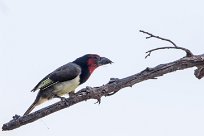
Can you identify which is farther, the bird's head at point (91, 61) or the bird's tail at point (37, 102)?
the bird's head at point (91, 61)

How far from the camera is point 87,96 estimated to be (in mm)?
6961

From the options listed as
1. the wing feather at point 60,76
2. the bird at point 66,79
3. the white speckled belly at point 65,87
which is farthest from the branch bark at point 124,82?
the wing feather at point 60,76

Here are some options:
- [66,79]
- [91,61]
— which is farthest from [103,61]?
[66,79]

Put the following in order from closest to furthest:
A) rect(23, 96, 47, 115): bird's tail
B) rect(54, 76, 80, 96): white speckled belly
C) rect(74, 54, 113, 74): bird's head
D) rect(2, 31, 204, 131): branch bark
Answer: rect(2, 31, 204, 131): branch bark < rect(23, 96, 47, 115): bird's tail < rect(54, 76, 80, 96): white speckled belly < rect(74, 54, 113, 74): bird's head

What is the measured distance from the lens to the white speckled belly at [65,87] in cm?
877

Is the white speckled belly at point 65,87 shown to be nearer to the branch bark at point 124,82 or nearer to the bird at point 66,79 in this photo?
the bird at point 66,79

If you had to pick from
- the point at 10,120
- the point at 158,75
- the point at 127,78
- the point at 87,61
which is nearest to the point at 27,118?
the point at 10,120

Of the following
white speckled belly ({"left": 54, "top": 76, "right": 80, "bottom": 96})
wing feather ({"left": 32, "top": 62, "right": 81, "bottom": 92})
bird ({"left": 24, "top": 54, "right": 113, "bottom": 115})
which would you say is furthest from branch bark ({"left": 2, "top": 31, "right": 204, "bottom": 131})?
wing feather ({"left": 32, "top": 62, "right": 81, "bottom": 92})

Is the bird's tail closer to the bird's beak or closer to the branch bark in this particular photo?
the bird's beak

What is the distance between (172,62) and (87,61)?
9.52 feet

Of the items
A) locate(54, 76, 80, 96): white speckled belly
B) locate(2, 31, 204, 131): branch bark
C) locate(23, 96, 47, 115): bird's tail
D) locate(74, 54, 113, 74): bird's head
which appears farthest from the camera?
locate(74, 54, 113, 74): bird's head

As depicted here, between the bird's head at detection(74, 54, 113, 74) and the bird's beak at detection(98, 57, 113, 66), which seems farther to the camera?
the bird's head at detection(74, 54, 113, 74)

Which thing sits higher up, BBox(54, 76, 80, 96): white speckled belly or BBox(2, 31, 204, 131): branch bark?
BBox(2, 31, 204, 131): branch bark

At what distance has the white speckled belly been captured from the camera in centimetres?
877
